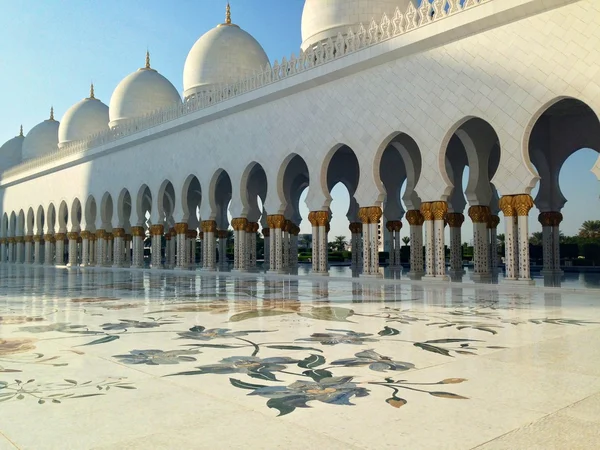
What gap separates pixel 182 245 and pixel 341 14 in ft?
24.5

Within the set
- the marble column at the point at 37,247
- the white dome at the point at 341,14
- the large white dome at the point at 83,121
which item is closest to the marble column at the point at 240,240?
the white dome at the point at 341,14

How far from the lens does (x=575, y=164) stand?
13.7 metres

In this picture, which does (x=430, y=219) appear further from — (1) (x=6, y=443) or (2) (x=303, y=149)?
(1) (x=6, y=443)

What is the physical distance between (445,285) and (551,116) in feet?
19.1

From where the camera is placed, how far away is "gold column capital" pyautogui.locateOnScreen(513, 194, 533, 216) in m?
8.16

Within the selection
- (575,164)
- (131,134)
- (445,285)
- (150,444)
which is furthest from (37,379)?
(131,134)

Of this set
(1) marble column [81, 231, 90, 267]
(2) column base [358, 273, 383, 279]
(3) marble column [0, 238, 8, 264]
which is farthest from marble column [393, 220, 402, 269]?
(3) marble column [0, 238, 8, 264]

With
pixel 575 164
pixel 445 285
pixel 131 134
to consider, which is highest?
pixel 131 134

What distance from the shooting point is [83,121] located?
76.1ft

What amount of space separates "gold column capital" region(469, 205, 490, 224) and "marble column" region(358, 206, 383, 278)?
73.4 inches

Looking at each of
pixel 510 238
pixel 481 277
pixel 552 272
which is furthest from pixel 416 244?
pixel 510 238

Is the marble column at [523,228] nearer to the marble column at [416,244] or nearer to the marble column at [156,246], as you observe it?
the marble column at [416,244]

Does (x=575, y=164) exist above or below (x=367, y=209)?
above

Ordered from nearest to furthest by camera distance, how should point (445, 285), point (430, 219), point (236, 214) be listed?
point (445, 285) < point (430, 219) < point (236, 214)
